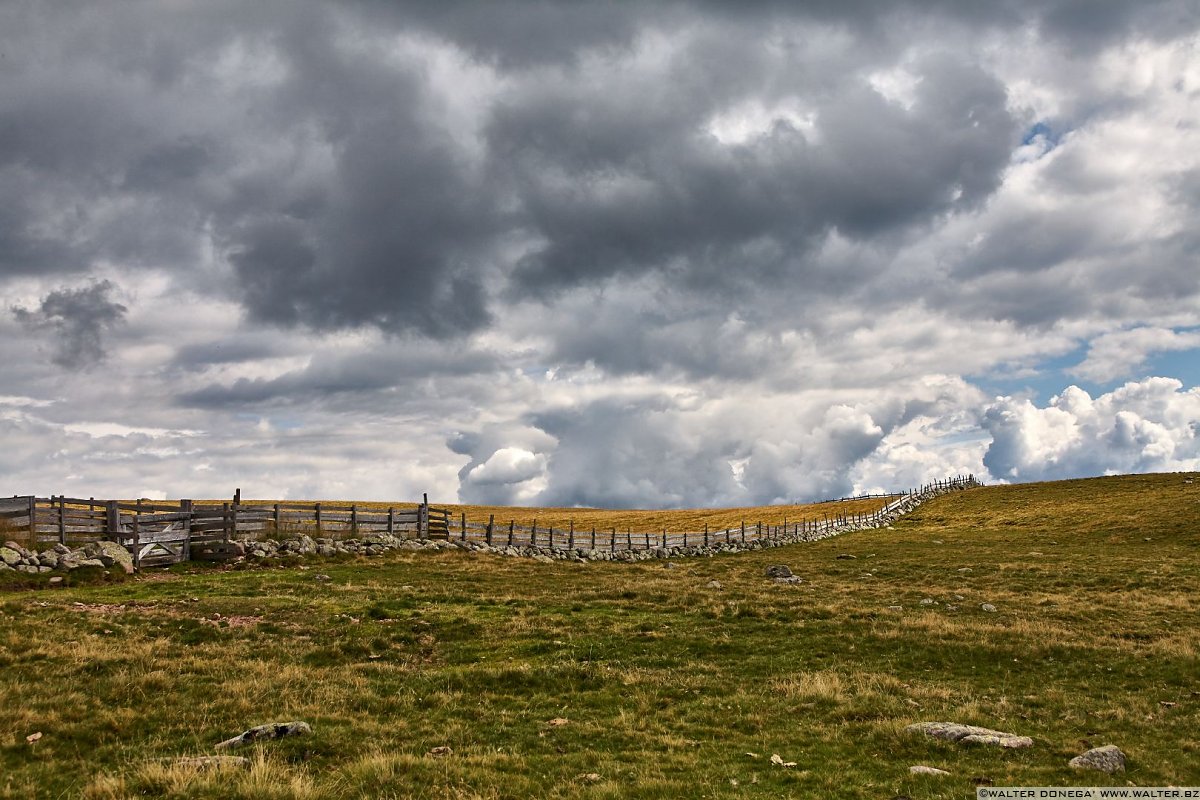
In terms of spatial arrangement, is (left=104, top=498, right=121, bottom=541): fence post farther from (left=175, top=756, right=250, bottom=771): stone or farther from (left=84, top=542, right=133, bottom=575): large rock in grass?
(left=175, top=756, right=250, bottom=771): stone

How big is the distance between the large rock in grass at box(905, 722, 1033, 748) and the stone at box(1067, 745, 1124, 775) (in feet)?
3.21

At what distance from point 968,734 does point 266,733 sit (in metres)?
12.6

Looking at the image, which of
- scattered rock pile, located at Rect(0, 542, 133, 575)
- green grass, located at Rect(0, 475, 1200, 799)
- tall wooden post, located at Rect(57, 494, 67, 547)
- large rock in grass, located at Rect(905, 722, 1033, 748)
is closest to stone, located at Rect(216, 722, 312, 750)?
green grass, located at Rect(0, 475, 1200, 799)

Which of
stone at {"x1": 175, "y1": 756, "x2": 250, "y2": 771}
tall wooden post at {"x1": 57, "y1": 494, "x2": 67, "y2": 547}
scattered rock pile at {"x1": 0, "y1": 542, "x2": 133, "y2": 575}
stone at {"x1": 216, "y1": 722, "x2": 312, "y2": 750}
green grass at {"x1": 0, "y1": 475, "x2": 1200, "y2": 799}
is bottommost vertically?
green grass at {"x1": 0, "y1": 475, "x2": 1200, "y2": 799}

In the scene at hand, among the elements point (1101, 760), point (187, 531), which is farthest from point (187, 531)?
point (1101, 760)

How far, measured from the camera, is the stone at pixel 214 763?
35.9 ft

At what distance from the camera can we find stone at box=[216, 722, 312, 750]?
12.8m

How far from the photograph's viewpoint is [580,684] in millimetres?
17938

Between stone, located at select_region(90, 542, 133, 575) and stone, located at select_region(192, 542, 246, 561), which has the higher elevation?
stone, located at select_region(90, 542, 133, 575)

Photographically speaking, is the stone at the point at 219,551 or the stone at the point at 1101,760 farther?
the stone at the point at 219,551

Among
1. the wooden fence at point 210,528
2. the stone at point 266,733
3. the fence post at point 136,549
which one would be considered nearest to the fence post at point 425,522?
the wooden fence at point 210,528

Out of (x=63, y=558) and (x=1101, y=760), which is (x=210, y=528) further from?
(x=1101, y=760)

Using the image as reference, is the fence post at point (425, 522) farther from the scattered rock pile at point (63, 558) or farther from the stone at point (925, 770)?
the stone at point (925, 770)

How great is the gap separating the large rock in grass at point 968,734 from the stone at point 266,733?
11.3m
